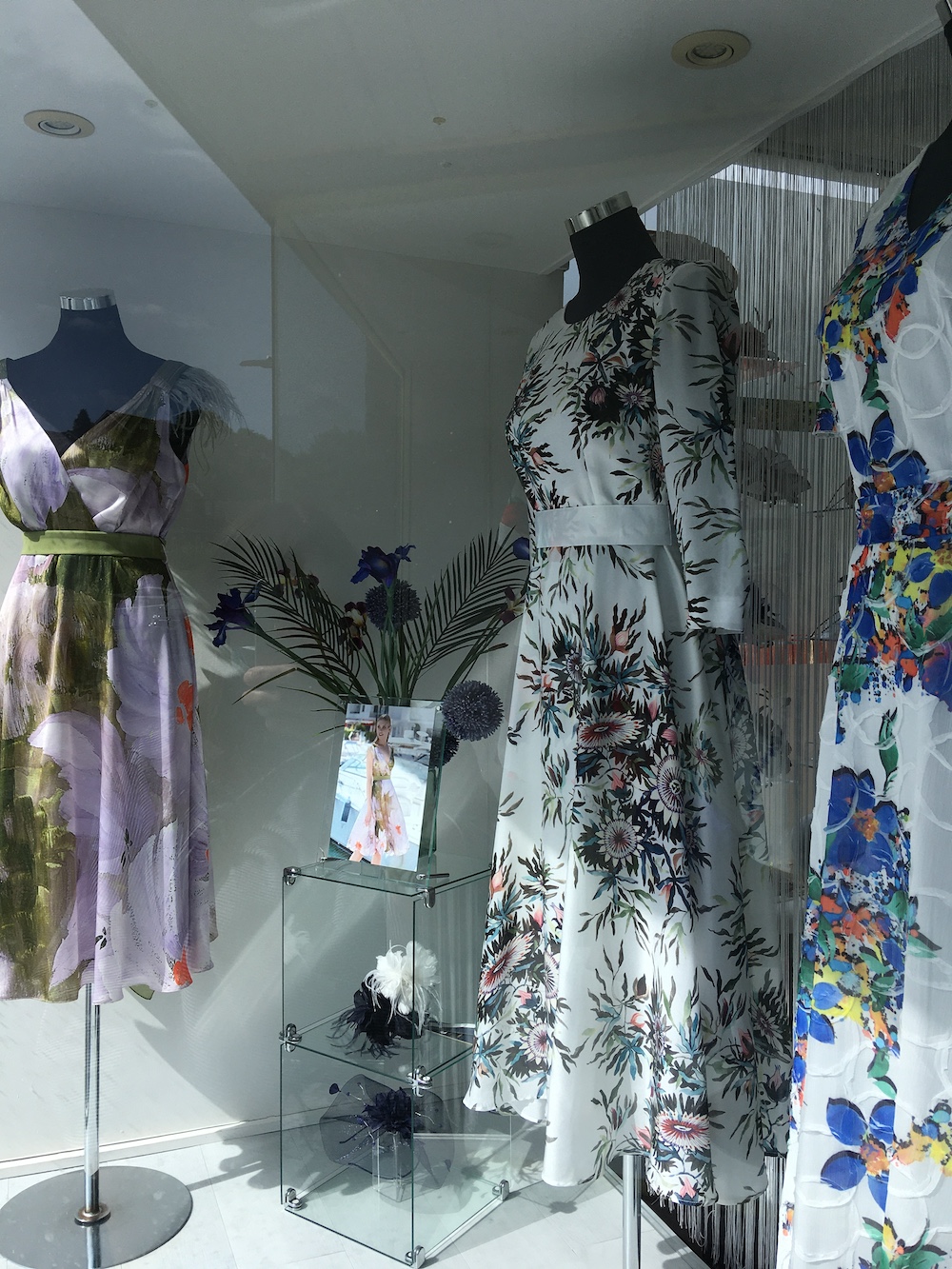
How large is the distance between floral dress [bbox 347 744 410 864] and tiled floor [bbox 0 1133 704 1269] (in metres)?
0.65

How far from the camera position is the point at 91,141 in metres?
1.49

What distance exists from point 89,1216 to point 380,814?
0.82 metres

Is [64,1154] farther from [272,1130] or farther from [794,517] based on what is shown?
[794,517]

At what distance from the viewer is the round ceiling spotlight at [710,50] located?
1.37 meters

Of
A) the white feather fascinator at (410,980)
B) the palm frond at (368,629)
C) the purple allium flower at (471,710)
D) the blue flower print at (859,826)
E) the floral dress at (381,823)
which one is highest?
the palm frond at (368,629)

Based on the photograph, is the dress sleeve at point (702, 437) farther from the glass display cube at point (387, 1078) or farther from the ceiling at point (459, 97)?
the glass display cube at point (387, 1078)

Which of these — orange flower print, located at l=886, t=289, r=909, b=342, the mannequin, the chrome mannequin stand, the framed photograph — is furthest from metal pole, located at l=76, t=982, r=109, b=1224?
orange flower print, located at l=886, t=289, r=909, b=342

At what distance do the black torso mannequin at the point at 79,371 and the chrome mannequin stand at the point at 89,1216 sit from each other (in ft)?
2.93

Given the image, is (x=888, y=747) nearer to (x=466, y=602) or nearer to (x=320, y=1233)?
(x=466, y=602)

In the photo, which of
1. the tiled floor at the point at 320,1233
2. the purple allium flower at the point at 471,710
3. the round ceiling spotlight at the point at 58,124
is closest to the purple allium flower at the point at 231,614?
the purple allium flower at the point at 471,710

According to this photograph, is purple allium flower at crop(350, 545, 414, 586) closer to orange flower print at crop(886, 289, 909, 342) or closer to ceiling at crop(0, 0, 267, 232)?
ceiling at crop(0, 0, 267, 232)

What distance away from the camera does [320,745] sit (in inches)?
77.4

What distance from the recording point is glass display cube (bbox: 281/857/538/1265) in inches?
68.6

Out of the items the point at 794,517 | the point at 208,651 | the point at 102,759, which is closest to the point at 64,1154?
the point at 102,759
